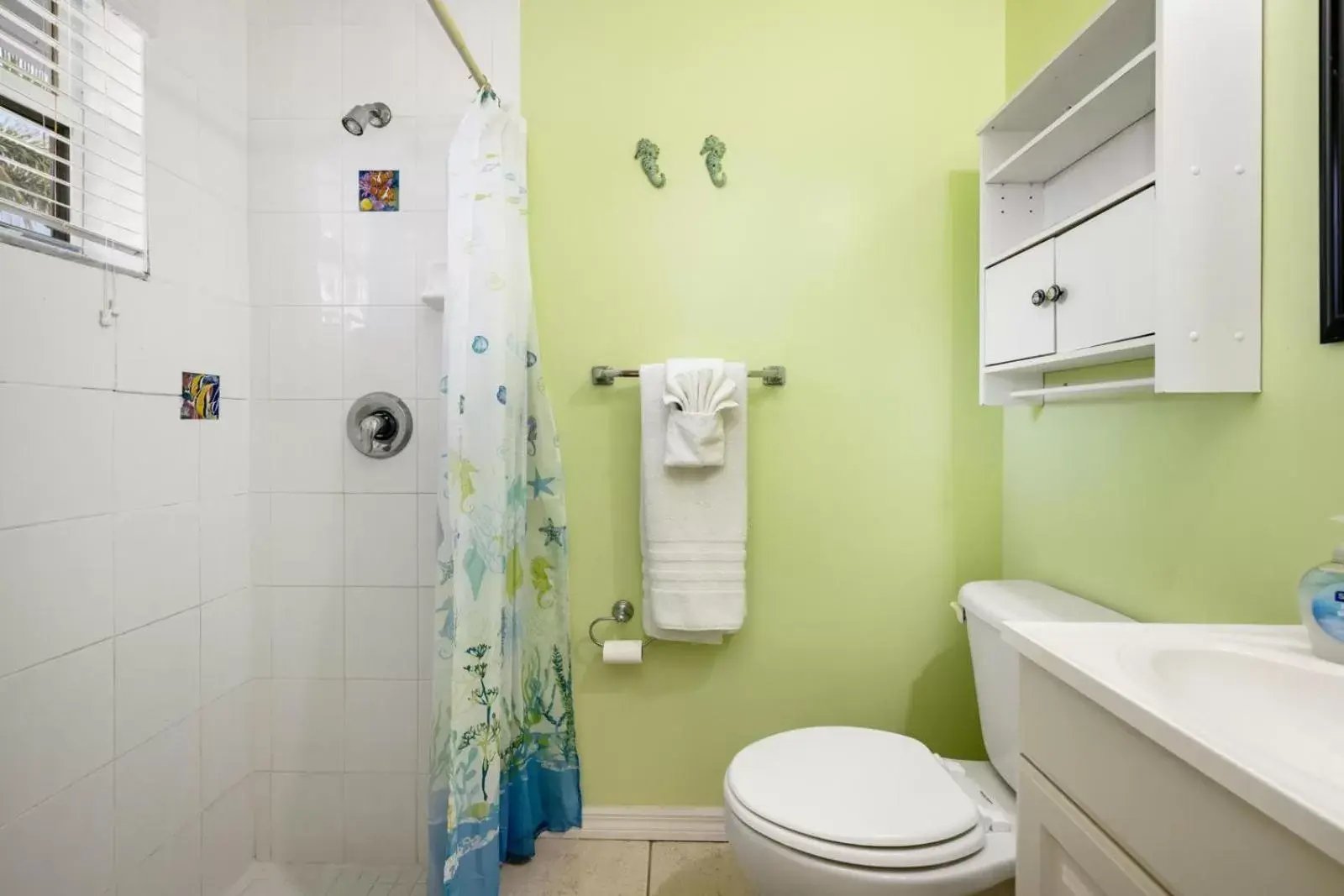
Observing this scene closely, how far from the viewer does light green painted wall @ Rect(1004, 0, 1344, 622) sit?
87cm

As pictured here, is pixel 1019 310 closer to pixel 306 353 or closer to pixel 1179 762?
pixel 1179 762

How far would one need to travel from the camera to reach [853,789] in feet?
3.85

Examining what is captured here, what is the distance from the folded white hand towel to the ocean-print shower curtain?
12.1 inches

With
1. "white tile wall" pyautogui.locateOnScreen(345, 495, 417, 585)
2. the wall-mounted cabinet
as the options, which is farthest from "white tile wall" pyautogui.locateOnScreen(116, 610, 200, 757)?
the wall-mounted cabinet

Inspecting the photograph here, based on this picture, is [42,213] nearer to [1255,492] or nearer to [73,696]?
[73,696]

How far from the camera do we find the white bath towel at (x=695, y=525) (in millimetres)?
1601

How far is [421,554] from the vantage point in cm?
167

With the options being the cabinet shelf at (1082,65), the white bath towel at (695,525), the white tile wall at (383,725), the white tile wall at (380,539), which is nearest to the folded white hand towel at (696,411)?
the white bath towel at (695,525)

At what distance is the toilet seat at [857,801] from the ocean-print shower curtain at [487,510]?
20.4 inches

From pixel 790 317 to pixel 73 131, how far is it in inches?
60.1

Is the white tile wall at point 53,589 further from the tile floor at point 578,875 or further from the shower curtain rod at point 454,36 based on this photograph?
the shower curtain rod at point 454,36

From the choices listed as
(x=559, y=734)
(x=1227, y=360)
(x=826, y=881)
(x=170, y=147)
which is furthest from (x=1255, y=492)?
(x=170, y=147)

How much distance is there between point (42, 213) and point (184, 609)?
0.82 m

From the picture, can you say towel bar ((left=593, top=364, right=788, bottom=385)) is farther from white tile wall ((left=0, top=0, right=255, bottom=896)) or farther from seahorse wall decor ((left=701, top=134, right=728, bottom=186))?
white tile wall ((left=0, top=0, right=255, bottom=896))
